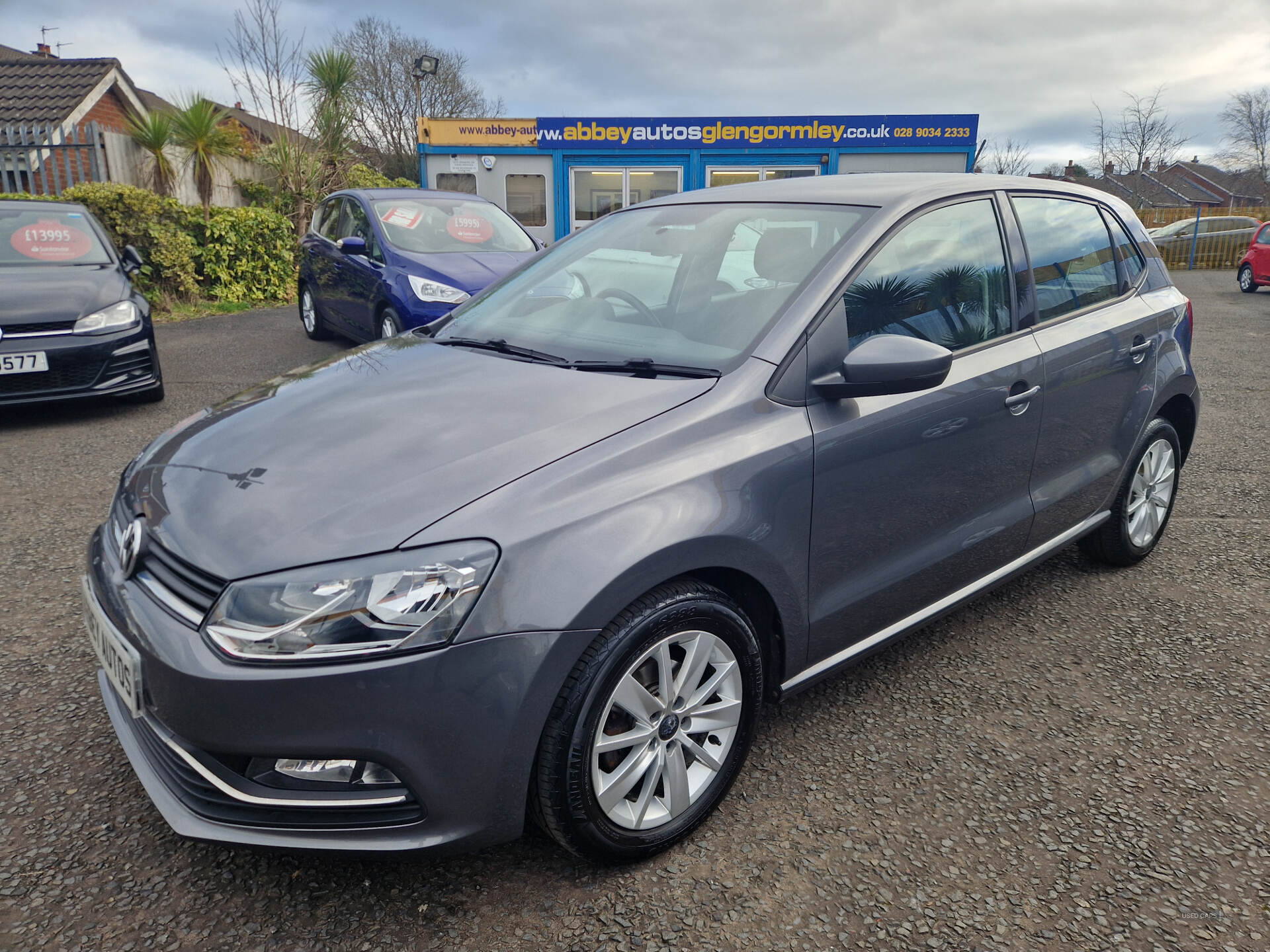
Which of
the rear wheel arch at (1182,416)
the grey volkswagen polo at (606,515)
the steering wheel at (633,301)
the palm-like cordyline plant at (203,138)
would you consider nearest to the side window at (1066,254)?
the grey volkswagen polo at (606,515)

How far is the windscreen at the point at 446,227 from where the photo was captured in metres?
7.46

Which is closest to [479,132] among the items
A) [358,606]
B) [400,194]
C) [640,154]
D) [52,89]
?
[640,154]

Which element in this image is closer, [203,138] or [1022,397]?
[1022,397]

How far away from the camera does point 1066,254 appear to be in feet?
10.8

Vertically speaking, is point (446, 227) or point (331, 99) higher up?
point (331, 99)

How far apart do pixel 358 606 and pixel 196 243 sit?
1195 centimetres

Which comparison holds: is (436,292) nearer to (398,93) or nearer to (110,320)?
(110,320)

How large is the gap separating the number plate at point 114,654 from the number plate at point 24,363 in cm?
416

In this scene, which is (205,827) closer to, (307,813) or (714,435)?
(307,813)

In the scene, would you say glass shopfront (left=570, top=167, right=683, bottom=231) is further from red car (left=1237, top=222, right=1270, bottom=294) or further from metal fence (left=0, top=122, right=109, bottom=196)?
red car (left=1237, top=222, right=1270, bottom=294)

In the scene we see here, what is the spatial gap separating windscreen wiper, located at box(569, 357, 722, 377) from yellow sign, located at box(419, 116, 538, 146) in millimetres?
14792

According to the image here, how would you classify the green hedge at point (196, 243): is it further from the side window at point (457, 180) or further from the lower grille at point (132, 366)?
the lower grille at point (132, 366)

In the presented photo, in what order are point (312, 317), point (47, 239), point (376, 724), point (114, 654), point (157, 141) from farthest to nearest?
point (157, 141)
point (312, 317)
point (47, 239)
point (114, 654)
point (376, 724)

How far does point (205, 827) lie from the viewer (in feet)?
5.95
